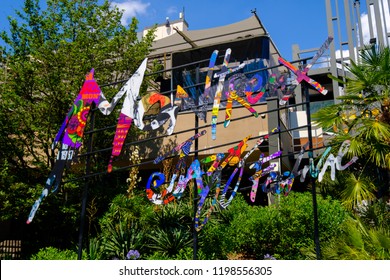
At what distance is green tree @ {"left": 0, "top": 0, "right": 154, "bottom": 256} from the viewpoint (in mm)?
12414

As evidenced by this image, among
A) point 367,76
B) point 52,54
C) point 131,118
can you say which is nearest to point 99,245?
point 131,118

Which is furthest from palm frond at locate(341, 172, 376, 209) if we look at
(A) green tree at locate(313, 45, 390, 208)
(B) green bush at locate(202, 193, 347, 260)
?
(B) green bush at locate(202, 193, 347, 260)

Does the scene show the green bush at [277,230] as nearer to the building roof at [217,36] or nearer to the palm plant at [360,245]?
the palm plant at [360,245]

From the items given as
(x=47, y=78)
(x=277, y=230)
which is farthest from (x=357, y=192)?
(x=47, y=78)

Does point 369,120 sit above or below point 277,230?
above

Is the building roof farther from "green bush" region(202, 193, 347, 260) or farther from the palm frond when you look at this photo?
the palm frond

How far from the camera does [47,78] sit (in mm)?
12602

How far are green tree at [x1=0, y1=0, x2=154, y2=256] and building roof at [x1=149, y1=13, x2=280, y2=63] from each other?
3.50 m

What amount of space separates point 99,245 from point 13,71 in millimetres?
6905

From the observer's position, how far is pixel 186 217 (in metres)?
10.1

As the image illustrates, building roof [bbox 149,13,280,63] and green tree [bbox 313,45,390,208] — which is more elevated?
building roof [bbox 149,13,280,63]

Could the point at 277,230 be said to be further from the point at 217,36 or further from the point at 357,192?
the point at 217,36

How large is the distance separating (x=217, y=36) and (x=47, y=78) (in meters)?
8.82

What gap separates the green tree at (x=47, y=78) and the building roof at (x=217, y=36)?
3.50 metres
